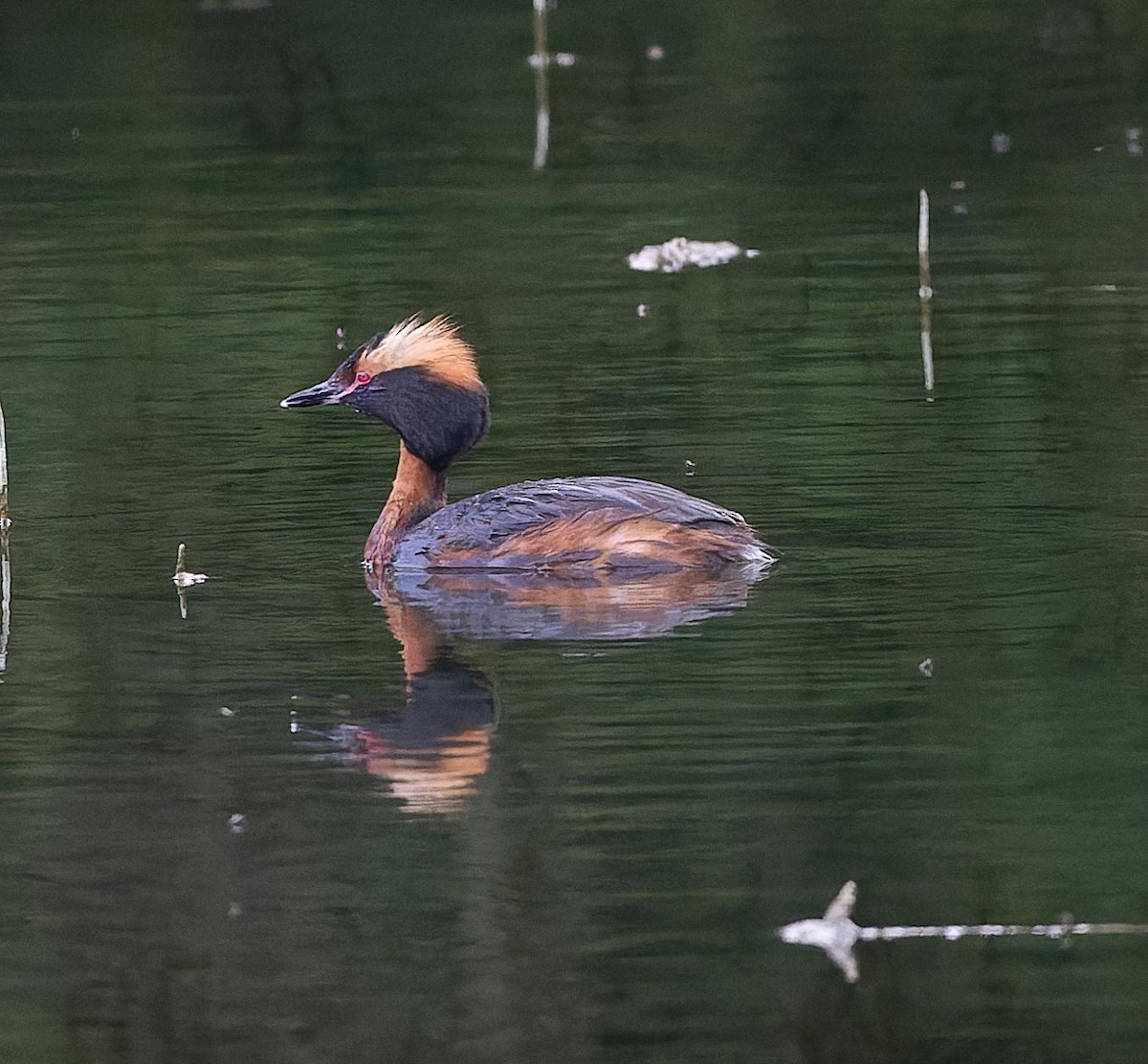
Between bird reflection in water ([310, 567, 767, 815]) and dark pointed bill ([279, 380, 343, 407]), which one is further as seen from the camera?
dark pointed bill ([279, 380, 343, 407])

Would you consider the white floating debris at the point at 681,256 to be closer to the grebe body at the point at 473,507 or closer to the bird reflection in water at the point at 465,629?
the grebe body at the point at 473,507

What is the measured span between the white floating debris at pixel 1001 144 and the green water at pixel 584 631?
104mm

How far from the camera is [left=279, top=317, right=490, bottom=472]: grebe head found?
437 inches

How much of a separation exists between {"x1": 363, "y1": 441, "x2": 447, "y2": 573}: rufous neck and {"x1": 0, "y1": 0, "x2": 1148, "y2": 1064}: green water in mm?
152

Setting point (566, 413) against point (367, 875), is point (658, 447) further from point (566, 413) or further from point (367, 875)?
point (367, 875)

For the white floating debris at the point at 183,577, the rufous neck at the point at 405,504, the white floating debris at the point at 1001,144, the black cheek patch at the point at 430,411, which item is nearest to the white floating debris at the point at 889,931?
the white floating debris at the point at 183,577

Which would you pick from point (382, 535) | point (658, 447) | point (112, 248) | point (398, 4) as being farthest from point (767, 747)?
point (398, 4)

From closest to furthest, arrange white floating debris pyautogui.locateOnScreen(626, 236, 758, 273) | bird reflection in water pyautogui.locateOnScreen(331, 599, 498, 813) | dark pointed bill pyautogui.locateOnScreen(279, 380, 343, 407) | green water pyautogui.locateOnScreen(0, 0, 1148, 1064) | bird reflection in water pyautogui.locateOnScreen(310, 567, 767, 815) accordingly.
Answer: green water pyautogui.locateOnScreen(0, 0, 1148, 1064), bird reflection in water pyautogui.locateOnScreen(331, 599, 498, 813), bird reflection in water pyautogui.locateOnScreen(310, 567, 767, 815), dark pointed bill pyautogui.locateOnScreen(279, 380, 343, 407), white floating debris pyautogui.locateOnScreen(626, 236, 758, 273)

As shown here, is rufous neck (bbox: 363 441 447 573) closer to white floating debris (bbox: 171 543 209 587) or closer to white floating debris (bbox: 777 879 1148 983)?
white floating debris (bbox: 171 543 209 587)

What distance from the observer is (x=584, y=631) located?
964cm

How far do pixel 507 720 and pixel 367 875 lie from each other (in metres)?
1.38

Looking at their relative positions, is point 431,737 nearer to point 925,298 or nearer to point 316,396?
point 316,396

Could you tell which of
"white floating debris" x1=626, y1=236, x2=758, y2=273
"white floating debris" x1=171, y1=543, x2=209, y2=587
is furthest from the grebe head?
"white floating debris" x1=626, y1=236, x2=758, y2=273

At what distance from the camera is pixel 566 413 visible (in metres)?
12.9
